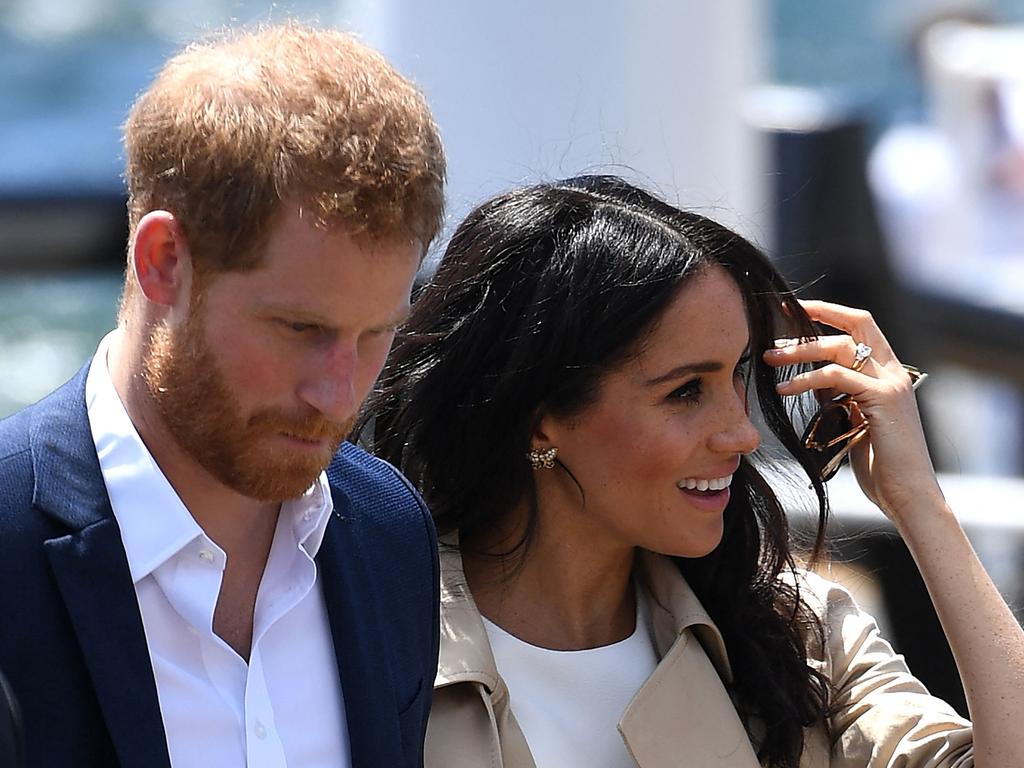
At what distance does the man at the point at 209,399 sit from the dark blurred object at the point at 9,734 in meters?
0.23

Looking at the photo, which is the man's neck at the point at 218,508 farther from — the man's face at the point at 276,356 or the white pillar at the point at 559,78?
the white pillar at the point at 559,78

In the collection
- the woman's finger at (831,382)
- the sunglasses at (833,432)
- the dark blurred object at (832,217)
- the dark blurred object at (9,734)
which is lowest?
the dark blurred object at (832,217)

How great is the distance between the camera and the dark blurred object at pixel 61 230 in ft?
18.8

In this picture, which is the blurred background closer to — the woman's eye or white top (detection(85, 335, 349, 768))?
the woman's eye

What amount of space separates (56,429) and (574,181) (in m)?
1.04

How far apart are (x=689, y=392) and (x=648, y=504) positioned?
0.16 meters

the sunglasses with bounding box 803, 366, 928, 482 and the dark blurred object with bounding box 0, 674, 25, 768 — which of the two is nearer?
the dark blurred object with bounding box 0, 674, 25, 768

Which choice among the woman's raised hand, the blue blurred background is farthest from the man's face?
the woman's raised hand

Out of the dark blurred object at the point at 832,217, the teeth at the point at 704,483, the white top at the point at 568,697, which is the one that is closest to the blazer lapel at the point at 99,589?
the white top at the point at 568,697

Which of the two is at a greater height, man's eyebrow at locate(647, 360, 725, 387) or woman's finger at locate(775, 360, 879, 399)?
man's eyebrow at locate(647, 360, 725, 387)

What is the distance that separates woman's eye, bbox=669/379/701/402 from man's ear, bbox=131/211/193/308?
0.86 m

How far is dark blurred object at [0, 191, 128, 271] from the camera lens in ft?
18.8

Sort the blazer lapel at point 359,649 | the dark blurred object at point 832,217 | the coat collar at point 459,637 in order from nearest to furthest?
the blazer lapel at point 359,649 → the coat collar at point 459,637 → the dark blurred object at point 832,217

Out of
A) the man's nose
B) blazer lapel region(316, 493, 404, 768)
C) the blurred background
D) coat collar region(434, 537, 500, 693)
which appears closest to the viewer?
the man's nose
